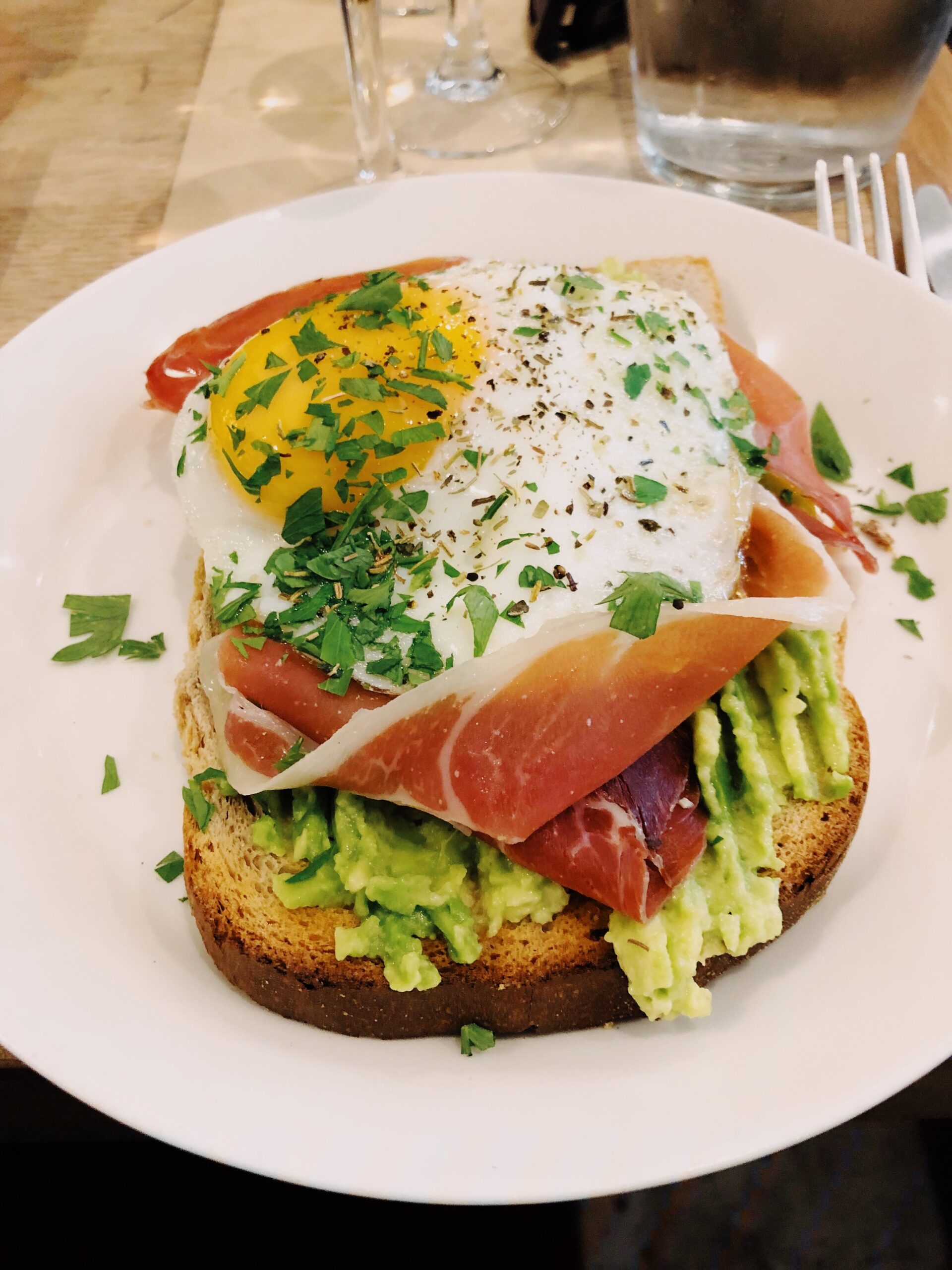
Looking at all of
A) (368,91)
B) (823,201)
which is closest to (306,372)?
(368,91)

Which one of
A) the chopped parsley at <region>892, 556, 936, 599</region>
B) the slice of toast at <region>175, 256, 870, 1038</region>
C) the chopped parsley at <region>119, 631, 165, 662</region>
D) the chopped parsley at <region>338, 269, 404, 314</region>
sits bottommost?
the slice of toast at <region>175, 256, 870, 1038</region>

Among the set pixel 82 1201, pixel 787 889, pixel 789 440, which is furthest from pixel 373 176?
pixel 82 1201

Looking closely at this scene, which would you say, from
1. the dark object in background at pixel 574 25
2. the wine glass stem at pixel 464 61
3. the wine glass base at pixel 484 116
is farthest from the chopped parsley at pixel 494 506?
the dark object in background at pixel 574 25

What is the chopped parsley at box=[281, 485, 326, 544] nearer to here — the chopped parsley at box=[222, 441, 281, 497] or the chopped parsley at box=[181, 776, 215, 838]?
the chopped parsley at box=[222, 441, 281, 497]

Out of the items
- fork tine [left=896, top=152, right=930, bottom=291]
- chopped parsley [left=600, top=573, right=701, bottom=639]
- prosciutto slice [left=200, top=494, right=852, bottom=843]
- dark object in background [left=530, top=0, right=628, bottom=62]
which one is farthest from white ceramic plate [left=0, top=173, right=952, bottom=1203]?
dark object in background [left=530, top=0, right=628, bottom=62]

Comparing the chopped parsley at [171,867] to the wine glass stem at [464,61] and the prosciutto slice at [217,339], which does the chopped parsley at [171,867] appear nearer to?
the prosciutto slice at [217,339]
